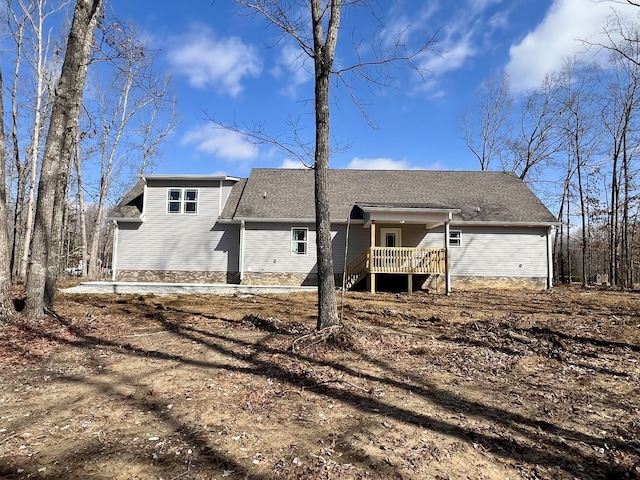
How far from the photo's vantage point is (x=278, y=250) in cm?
1606

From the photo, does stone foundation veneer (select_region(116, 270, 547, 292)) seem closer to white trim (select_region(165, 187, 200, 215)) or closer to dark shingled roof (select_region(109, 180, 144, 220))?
dark shingled roof (select_region(109, 180, 144, 220))

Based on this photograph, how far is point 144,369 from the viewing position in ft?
15.6

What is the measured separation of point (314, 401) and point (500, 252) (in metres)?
14.4

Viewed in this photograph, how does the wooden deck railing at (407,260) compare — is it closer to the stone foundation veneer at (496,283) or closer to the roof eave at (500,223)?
the stone foundation veneer at (496,283)

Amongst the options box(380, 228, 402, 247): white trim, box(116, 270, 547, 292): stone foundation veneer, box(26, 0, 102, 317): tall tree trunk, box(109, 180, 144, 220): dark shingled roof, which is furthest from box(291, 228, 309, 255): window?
box(26, 0, 102, 317): tall tree trunk

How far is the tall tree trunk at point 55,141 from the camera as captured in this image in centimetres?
683

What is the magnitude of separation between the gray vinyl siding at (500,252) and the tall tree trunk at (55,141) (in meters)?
13.8

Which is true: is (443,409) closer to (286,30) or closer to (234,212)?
(286,30)

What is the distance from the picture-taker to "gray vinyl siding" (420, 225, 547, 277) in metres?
16.0

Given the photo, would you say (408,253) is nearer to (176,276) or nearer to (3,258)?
(176,276)

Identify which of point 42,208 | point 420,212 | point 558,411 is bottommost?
point 558,411

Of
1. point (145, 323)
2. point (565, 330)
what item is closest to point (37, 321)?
point (145, 323)

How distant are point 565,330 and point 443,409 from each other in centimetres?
482

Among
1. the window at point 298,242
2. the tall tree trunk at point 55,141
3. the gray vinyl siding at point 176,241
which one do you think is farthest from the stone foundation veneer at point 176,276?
the tall tree trunk at point 55,141
